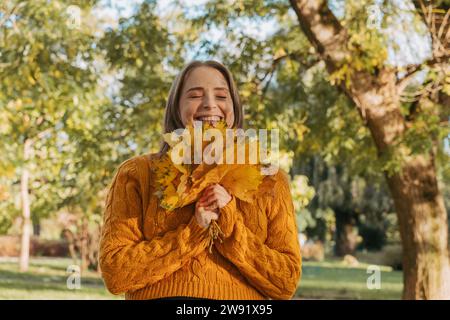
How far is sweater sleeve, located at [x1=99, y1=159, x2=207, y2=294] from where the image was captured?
192cm

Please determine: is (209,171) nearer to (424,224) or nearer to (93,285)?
(424,224)

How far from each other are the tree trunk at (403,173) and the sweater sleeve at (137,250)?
5.72 m

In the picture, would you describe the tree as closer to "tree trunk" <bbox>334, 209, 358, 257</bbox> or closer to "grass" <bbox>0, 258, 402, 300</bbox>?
"grass" <bbox>0, 258, 402, 300</bbox>

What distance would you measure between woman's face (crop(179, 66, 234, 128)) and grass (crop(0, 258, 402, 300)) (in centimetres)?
975

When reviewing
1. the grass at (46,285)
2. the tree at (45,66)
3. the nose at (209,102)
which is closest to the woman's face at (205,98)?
the nose at (209,102)

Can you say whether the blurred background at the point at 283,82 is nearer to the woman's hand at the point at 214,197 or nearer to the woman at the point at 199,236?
the woman at the point at 199,236

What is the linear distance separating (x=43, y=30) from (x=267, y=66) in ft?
8.96

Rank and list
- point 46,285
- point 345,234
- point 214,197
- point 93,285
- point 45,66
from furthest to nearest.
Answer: point 345,234, point 93,285, point 46,285, point 45,66, point 214,197

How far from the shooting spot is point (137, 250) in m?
1.94

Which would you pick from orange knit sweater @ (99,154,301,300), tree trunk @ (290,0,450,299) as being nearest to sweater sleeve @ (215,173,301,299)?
orange knit sweater @ (99,154,301,300)

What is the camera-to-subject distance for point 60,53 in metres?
9.06

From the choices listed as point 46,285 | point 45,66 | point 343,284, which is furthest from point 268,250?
point 343,284

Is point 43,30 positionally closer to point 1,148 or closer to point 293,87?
point 1,148

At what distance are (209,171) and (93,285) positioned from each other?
44.8 feet
